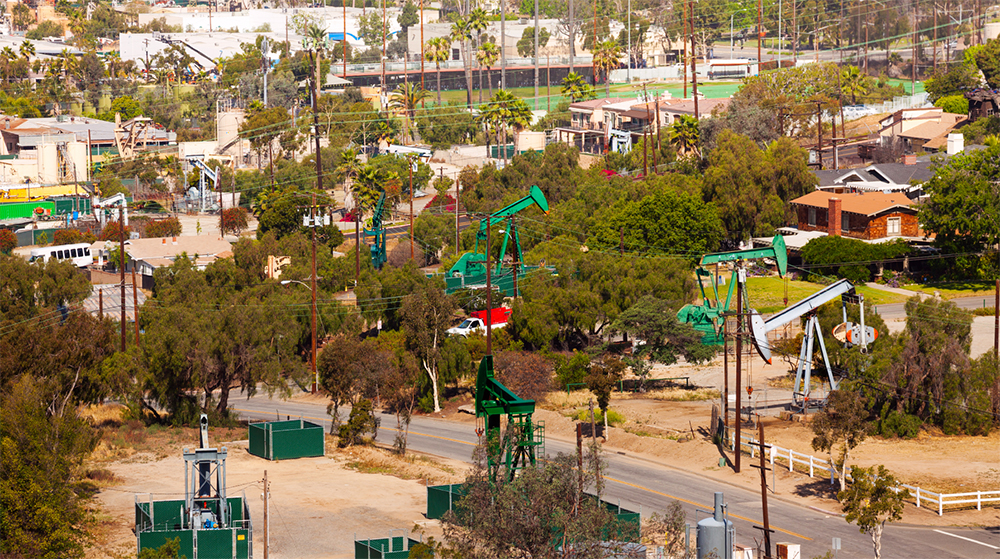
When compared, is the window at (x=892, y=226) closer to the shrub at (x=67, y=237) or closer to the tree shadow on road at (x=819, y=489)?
the tree shadow on road at (x=819, y=489)

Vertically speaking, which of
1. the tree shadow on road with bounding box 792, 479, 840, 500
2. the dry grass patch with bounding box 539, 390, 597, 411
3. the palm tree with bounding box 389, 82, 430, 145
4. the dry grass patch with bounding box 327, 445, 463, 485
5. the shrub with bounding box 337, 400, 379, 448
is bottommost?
the dry grass patch with bounding box 327, 445, 463, 485

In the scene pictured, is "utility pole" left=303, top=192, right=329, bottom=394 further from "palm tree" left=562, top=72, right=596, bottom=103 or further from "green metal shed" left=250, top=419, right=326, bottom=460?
"palm tree" left=562, top=72, right=596, bottom=103

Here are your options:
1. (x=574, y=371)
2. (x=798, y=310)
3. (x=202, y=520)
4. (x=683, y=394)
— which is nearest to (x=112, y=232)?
(x=574, y=371)

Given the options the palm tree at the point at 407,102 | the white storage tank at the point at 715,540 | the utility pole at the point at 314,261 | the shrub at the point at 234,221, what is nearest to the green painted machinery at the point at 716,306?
the utility pole at the point at 314,261

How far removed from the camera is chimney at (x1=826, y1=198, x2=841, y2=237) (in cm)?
9950

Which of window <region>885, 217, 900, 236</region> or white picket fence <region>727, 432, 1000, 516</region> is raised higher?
window <region>885, 217, 900, 236</region>

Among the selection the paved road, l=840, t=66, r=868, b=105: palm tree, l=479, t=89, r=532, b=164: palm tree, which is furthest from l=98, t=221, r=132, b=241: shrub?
l=840, t=66, r=868, b=105: palm tree

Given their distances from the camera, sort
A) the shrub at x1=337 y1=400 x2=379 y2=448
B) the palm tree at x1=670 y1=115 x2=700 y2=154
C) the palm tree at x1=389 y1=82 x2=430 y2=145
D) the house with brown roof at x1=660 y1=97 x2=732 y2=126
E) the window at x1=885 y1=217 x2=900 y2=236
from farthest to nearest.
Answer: the palm tree at x1=389 y1=82 x2=430 y2=145 < the house with brown roof at x1=660 y1=97 x2=732 y2=126 < the palm tree at x1=670 y1=115 x2=700 y2=154 < the window at x1=885 y1=217 x2=900 y2=236 < the shrub at x1=337 y1=400 x2=379 y2=448

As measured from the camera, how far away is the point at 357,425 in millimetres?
59750

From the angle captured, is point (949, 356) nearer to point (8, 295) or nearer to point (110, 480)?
point (110, 480)

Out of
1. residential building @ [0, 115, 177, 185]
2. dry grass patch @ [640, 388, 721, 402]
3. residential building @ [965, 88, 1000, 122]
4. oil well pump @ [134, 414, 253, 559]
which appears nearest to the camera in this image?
oil well pump @ [134, 414, 253, 559]

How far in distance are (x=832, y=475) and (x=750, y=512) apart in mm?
5139

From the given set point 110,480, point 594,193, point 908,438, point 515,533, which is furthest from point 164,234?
point 515,533

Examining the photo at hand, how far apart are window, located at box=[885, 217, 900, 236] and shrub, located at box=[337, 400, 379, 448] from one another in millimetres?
52597
